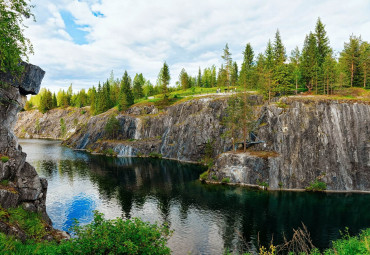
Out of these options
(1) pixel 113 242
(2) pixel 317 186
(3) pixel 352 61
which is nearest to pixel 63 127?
(2) pixel 317 186

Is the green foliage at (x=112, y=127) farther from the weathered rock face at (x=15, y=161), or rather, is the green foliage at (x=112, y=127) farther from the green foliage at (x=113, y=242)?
the green foliage at (x=113, y=242)

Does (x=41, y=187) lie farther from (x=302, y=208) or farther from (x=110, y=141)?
(x=110, y=141)

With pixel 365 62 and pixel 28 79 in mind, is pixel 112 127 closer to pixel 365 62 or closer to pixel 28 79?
pixel 28 79

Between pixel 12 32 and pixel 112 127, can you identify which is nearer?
pixel 12 32

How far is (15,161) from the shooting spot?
22.7m

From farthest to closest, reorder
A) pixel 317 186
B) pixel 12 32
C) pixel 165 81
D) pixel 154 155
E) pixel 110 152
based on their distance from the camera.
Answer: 1. pixel 165 81
2. pixel 110 152
3. pixel 154 155
4. pixel 317 186
5. pixel 12 32

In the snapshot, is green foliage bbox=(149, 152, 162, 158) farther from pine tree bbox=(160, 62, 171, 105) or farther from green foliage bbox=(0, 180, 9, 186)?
green foliage bbox=(0, 180, 9, 186)

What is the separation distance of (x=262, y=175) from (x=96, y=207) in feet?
113

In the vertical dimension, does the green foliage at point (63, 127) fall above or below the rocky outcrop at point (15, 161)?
above

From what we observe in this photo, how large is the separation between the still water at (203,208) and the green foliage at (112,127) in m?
38.3

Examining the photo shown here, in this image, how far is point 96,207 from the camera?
129ft

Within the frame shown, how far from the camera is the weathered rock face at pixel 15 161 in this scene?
2122cm

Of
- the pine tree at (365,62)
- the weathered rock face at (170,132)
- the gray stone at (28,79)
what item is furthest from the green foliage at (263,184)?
the gray stone at (28,79)

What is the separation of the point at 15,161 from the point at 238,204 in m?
33.2
